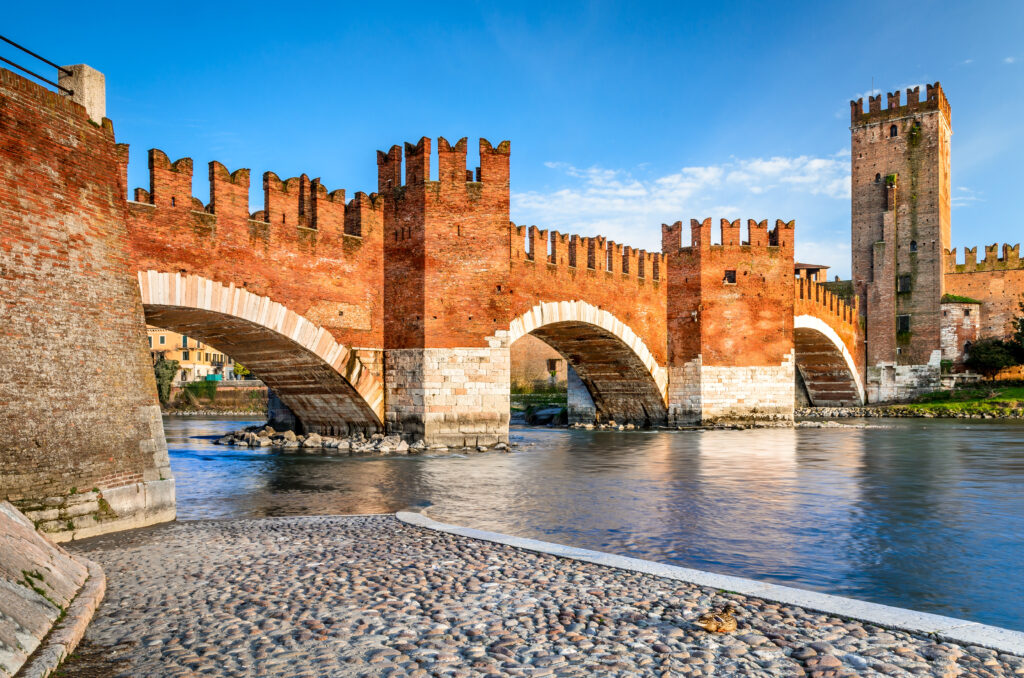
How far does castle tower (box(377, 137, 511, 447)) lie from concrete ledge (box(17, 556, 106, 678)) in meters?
12.5

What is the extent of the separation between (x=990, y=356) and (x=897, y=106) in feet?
45.7

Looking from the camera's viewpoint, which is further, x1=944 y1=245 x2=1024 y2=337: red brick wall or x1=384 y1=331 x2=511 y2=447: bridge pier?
x1=944 y1=245 x2=1024 y2=337: red brick wall

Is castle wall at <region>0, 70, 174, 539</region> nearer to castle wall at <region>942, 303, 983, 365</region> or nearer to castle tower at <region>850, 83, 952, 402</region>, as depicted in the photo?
castle tower at <region>850, 83, 952, 402</region>

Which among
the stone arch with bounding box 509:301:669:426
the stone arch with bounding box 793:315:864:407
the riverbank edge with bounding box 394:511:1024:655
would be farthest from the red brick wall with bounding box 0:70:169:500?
the stone arch with bounding box 793:315:864:407

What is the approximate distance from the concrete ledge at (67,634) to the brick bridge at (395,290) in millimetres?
7548

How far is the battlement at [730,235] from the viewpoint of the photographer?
26203 millimetres

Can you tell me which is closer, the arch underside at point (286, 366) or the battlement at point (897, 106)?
the arch underside at point (286, 366)

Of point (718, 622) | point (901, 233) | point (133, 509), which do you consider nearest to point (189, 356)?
point (901, 233)

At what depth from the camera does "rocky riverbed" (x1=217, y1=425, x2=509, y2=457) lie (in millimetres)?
17203

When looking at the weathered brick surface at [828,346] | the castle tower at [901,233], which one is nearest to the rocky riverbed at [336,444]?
the weathered brick surface at [828,346]

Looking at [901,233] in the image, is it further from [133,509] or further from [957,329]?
[133,509]

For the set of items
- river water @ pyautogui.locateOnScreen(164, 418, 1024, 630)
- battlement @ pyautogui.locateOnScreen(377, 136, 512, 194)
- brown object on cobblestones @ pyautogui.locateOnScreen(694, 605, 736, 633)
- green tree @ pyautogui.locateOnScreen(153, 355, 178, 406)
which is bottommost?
river water @ pyautogui.locateOnScreen(164, 418, 1024, 630)

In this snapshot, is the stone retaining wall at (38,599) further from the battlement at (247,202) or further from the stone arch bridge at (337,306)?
the battlement at (247,202)

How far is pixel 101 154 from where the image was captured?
27.2 feet
